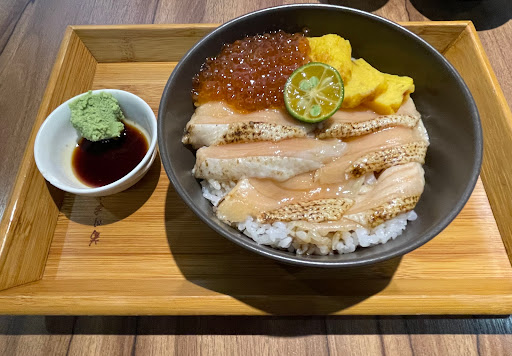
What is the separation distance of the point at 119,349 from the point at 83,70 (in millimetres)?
1795

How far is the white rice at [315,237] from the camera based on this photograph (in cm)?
149

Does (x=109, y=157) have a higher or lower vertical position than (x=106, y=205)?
higher

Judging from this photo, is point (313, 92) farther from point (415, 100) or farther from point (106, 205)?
point (106, 205)

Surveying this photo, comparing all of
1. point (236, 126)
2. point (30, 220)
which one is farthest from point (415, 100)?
point (30, 220)

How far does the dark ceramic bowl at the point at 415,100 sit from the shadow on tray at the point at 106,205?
0.41 metres

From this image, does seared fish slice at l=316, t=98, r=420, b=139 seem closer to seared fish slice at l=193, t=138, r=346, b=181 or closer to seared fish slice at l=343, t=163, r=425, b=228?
seared fish slice at l=193, t=138, r=346, b=181

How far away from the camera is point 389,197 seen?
1563mm

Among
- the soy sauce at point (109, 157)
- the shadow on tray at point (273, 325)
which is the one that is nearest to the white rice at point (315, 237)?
the shadow on tray at point (273, 325)

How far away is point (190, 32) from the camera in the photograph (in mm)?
2324

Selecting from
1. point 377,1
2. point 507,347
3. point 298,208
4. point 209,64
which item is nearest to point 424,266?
point 507,347

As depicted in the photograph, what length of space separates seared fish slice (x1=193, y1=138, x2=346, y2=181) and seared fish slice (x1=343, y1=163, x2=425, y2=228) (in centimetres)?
26

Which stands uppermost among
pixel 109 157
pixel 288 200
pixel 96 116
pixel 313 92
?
pixel 313 92

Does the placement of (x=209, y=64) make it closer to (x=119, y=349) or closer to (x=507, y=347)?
(x=119, y=349)

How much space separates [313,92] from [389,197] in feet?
2.00
